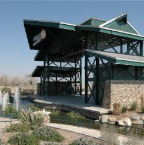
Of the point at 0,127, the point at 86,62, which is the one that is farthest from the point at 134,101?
the point at 0,127

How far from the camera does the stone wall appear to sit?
23609mm

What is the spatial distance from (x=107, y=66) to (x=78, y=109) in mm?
5428

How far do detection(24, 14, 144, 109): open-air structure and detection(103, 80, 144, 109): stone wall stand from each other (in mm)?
917

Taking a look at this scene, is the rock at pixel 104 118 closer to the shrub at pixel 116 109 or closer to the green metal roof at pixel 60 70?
the shrub at pixel 116 109

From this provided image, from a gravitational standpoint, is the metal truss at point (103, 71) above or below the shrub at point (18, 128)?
above

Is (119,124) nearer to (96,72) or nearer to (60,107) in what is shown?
(96,72)

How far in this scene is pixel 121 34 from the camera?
29.6 metres

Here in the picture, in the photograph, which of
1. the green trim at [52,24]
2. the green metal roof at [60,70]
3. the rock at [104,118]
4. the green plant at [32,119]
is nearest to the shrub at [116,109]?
the rock at [104,118]

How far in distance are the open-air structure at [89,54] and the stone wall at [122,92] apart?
917mm

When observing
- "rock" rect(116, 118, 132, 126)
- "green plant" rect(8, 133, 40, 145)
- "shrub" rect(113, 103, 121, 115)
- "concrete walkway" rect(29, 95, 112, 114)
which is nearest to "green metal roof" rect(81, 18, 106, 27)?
"concrete walkway" rect(29, 95, 112, 114)

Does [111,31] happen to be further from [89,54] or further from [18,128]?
[18,128]

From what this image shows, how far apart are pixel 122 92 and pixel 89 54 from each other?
5.61 metres

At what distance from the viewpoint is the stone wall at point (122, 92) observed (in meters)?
23.6

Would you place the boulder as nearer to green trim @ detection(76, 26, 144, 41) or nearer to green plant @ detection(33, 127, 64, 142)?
green plant @ detection(33, 127, 64, 142)
